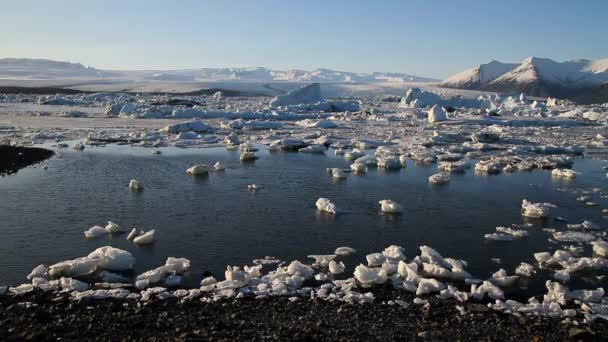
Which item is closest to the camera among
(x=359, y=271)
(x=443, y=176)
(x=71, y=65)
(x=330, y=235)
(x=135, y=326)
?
(x=135, y=326)

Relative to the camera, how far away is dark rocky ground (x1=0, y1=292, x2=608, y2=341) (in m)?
3.80

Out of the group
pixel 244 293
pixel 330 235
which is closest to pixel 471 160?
pixel 330 235

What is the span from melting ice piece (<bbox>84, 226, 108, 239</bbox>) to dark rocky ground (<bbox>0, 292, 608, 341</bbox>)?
1650 mm

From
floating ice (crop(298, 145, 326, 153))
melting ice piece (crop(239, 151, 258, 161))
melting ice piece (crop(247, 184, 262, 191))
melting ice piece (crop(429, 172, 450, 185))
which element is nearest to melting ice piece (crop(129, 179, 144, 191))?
melting ice piece (crop(247, 184, 262, 191))

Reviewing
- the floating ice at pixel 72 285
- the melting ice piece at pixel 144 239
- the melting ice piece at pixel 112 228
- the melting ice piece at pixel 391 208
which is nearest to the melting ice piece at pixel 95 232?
the melting ice piece at pixel 112 228

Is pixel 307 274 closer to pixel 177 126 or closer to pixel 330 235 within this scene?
pixel 330 235

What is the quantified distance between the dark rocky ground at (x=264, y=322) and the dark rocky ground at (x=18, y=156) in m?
6.66

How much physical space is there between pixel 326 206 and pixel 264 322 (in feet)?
11.1

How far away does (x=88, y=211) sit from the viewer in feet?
23.6

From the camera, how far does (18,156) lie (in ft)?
36.1

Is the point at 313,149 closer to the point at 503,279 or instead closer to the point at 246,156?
the point at 246,156

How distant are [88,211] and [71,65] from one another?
98161mm

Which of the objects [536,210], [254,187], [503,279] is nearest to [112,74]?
[254,187]

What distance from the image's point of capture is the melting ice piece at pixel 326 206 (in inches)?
284
